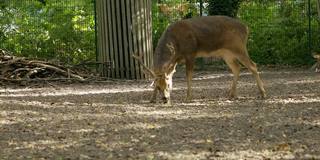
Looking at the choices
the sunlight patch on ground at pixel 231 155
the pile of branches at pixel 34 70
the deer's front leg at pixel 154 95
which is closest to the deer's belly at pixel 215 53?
the deer's front leg at pixel 154 95

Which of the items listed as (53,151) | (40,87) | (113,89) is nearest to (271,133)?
(53,151)

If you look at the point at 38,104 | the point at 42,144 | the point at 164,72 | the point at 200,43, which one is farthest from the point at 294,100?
the point at 42,144

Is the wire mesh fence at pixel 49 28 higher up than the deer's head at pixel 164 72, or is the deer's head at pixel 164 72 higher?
the wire mesh fence at pixel 49 28

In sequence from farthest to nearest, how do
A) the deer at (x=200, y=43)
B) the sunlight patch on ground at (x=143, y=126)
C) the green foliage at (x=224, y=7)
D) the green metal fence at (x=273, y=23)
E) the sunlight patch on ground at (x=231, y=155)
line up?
the green foliage at (x=224, y=7), the green metal fence at (x=273, y=23), the deer at (x=200, y=43), the sunlight patch on ground at (x=143, y=126), the sunlight patch on ground at (x=231, y=155)

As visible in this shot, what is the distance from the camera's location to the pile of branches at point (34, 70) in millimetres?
15786

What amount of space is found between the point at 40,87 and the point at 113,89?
174 centimetres

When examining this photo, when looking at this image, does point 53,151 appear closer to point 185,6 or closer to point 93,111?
point 93,111

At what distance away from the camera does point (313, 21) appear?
770 inches

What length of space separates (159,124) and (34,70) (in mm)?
7299

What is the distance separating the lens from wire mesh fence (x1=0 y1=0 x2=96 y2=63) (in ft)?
63.2

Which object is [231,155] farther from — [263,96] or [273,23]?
[273,23]

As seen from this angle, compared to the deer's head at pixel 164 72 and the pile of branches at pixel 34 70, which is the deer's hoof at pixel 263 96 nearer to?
the deer's head at pixel 164 72

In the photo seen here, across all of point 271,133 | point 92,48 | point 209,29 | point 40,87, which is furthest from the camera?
point 92,48

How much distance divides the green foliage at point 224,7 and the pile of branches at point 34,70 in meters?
5.14
